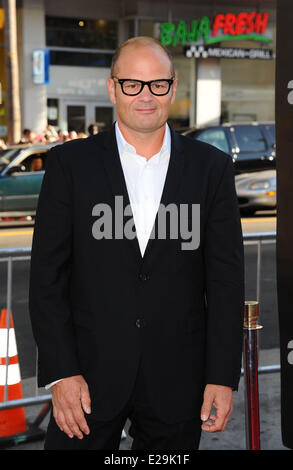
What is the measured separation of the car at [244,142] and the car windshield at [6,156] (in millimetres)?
3586

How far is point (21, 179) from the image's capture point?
14336 mm

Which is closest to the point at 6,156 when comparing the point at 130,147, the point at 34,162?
the point at 34,162

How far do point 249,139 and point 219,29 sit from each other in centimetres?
1052

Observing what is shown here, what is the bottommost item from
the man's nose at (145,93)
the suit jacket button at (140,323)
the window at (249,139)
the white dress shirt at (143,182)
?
the window at (249,139)

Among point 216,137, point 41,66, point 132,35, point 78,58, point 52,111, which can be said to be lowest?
point 216,137

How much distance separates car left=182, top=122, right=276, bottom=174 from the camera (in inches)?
620

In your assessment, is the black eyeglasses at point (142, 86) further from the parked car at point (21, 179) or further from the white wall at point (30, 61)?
the white wall at point (30, 61)

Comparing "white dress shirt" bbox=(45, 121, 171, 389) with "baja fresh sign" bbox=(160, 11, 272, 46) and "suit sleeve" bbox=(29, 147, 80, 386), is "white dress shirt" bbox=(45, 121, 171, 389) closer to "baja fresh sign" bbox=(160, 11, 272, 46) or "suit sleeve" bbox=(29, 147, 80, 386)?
"suit sleeve" bbox=(29, 147, 80, 386)

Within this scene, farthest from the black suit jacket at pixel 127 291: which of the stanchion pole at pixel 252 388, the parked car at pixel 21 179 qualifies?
the parked car at pixel 21 179

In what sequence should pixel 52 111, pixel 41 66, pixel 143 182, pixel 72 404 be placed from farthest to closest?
pixel 52 111
pixel 41 66
pixel 143 182
pixel 72 404

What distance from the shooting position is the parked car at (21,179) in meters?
14.3

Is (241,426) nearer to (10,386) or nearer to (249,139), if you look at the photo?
(10,386)
